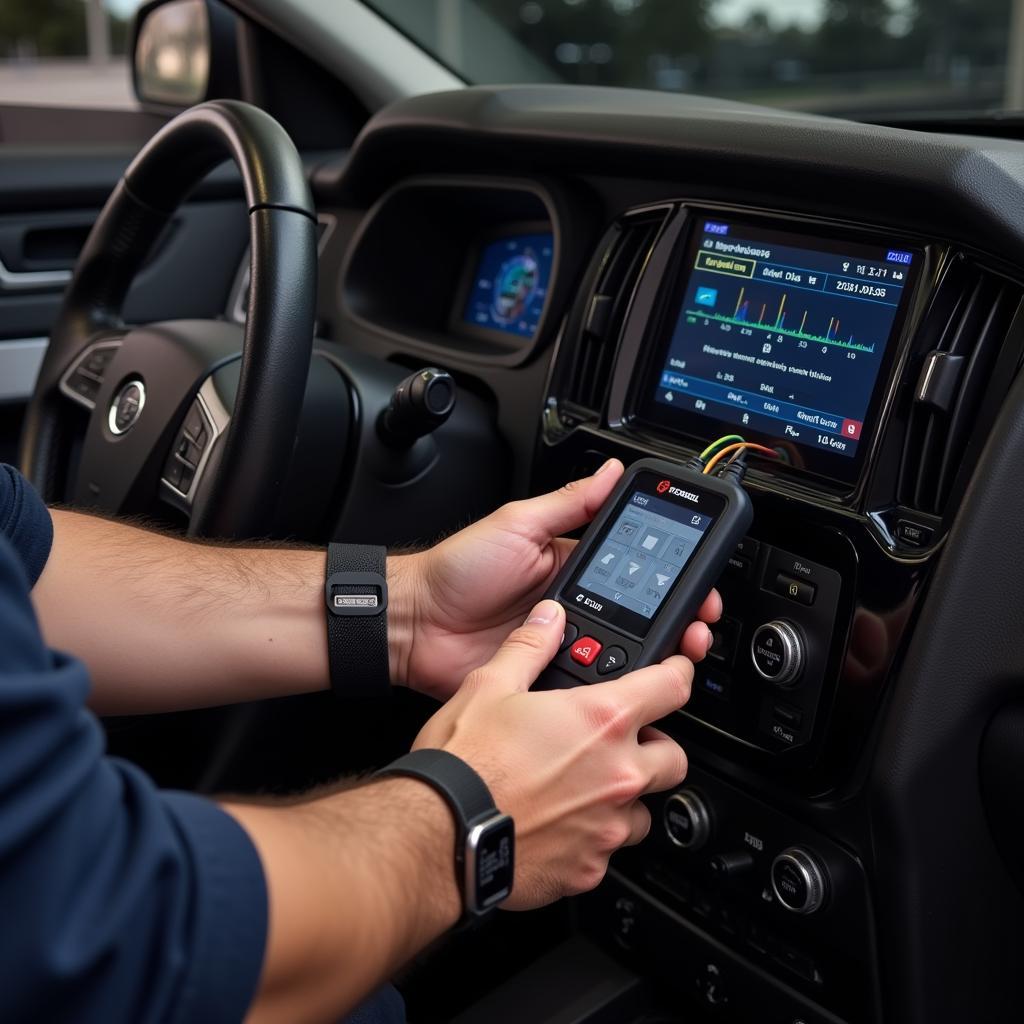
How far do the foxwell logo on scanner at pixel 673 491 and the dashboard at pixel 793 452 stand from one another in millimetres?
88

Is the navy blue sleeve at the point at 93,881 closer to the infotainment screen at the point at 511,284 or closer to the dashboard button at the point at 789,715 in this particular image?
the dashboard button at the point at 789,715

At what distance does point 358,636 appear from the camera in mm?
1032

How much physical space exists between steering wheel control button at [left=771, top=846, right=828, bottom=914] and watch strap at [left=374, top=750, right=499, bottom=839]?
0.37 meters

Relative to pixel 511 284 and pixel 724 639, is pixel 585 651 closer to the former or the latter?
pixel 724 639

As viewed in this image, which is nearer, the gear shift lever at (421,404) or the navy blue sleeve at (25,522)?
the navy blue sleeve at (25,522)

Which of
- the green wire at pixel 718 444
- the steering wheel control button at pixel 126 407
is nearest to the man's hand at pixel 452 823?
the green wire at pixel 718 444

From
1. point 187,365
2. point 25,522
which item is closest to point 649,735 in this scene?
point 25,522

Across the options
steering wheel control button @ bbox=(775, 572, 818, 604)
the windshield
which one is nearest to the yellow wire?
steering wheel control button @ bbox=(775, 572, 818, 604)

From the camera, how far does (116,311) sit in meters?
1.45

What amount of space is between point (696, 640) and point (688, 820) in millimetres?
241

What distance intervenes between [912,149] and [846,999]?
0.69m

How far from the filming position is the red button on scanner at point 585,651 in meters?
0.89

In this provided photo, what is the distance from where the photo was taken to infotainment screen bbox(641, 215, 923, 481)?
3.13 ft

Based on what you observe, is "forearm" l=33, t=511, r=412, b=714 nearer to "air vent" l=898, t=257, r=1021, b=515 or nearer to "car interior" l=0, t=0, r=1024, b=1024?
"car interior" l=0, t=0, r=1024, b=1024
